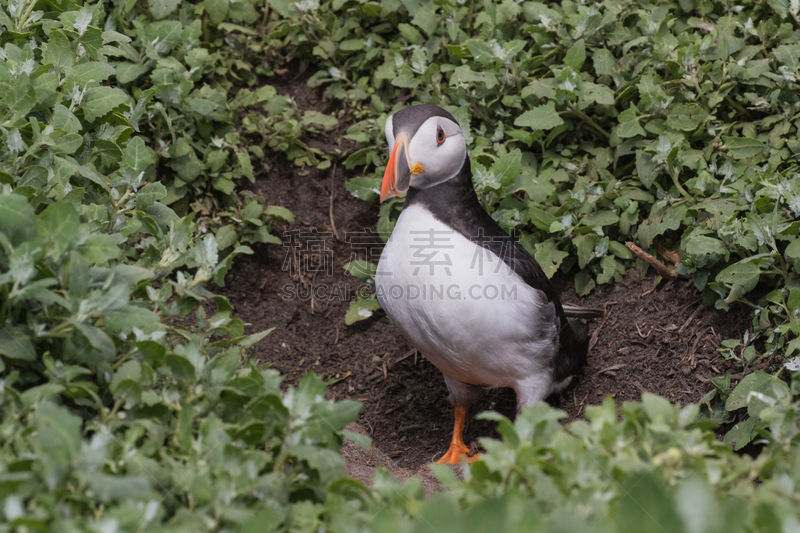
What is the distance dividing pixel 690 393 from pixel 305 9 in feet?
13.2

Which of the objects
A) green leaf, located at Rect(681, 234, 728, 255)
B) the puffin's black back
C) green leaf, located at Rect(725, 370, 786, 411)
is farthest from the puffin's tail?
green leaf, located at Rect(725, 370, 786, 411)

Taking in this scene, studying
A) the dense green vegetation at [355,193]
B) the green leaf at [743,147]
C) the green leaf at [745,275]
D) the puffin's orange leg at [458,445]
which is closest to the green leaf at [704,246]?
the dense green vegetation at [355,193]

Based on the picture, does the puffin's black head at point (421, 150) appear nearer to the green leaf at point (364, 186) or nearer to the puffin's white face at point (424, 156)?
the puffin's white face at point (424, 156)

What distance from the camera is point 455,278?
3.43 meters

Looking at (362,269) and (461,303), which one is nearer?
(461,303)

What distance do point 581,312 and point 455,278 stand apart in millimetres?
1186

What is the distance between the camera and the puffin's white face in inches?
137

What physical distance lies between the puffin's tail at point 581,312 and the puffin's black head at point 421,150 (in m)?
1.17

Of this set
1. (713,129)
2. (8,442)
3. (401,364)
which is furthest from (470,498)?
(713,129)

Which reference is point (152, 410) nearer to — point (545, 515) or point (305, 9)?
point (545, 515)

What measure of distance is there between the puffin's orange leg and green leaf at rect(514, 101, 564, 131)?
6.30ft

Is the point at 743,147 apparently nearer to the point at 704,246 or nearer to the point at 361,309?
the point at 704,246

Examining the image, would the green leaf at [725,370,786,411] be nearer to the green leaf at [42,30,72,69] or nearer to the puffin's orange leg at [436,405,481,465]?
the puffin's orange leg at [436,405,481,465]

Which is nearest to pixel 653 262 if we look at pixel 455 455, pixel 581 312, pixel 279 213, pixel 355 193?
pixel 581 312
